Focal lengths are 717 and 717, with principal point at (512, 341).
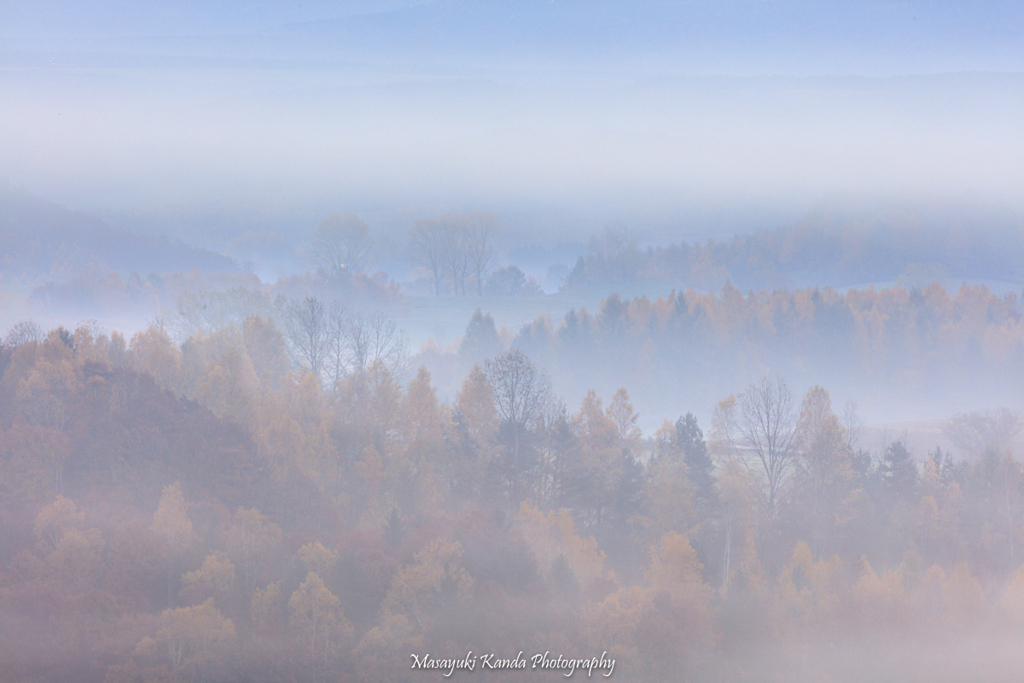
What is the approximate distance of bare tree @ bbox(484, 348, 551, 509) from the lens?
30234 mm

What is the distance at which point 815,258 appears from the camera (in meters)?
97.6

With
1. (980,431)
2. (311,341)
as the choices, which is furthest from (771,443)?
(311,341)

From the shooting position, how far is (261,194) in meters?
119

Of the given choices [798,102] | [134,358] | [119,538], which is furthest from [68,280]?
[798,102]

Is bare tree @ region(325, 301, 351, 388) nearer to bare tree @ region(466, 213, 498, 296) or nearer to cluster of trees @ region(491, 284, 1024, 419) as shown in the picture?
cluster of trees @ region(491, 284, 1024, 419)

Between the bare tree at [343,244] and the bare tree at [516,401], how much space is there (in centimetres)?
5363

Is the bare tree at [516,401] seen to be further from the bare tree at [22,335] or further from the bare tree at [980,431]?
the bare tree at [980,431]

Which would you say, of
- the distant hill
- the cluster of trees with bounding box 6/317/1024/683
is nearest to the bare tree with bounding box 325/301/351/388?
the cluster of trees with bounding box 6/317/1024/683

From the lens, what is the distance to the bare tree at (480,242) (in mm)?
90250

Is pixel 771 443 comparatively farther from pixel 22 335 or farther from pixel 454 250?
pixel 454 250

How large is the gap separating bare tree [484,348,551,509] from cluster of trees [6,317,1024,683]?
0.14m

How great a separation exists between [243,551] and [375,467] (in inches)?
359

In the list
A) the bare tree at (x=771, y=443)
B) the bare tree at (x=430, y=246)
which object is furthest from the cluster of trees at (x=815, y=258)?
the bare tree at (x=771, y=443)

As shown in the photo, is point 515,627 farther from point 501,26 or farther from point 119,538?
point 501,26
